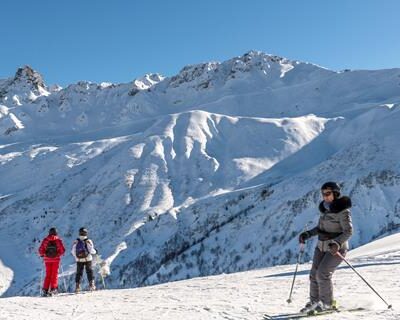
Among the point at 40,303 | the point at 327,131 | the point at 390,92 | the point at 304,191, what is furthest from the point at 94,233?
the point at 390,92

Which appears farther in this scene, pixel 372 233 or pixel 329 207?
pixel 372 233

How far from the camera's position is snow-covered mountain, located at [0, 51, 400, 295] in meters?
73.9

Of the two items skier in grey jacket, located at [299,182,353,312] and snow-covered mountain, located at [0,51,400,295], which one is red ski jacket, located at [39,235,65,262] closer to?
skier in grey jacket, located at [299,182,353,312]

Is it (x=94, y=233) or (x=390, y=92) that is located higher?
(x=390, y=92)

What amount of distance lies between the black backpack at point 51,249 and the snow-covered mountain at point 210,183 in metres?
48.9

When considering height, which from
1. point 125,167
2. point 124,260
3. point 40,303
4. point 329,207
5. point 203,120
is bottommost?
point 124,260

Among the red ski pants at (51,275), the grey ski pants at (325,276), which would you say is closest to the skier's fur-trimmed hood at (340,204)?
the grey ski pants at (325,276)

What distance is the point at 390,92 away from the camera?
496ft

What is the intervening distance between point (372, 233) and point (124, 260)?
40.4 m

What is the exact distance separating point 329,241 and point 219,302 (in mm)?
3555

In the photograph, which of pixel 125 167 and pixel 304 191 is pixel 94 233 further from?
pixel 304 191

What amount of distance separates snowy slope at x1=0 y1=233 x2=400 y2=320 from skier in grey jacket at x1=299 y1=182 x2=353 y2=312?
0.44 metres

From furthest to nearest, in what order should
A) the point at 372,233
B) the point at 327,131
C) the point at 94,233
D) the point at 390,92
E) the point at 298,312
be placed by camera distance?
the point at 390,92 → the point at 327,131 → the point at 94,233 → the point at 372,233 → the point at 298,312

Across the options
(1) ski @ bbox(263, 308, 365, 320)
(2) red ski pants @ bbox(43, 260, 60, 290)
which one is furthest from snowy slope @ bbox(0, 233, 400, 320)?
(2) red ski pants @ bbox(43, 260, 60, 290)
